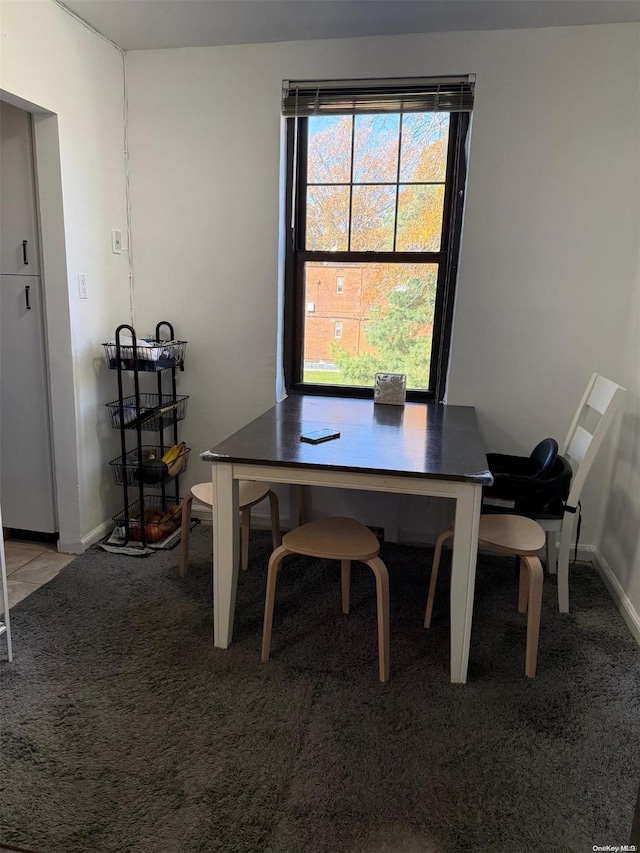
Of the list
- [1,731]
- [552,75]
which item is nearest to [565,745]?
[1,731]

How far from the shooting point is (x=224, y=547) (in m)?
1.92

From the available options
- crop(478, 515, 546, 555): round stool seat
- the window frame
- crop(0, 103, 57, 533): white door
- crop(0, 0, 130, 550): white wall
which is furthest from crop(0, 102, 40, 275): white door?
crop(478, 515, 546, 555): round stool seat

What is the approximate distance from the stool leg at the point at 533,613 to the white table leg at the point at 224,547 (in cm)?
101

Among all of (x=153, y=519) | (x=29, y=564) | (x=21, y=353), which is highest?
(x=21, y=353)

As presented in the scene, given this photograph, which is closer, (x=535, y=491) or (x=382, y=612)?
(x=382, y=612)

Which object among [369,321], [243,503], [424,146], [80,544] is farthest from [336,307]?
[80,544]

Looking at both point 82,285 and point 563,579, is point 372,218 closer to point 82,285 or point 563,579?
point 82,285

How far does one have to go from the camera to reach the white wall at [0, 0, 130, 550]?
227 centimetres

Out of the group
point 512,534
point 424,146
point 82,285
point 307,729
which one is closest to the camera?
point 307,729

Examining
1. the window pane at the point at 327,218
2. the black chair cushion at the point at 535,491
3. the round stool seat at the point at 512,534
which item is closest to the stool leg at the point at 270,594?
the round stool seat at the point at 512,534

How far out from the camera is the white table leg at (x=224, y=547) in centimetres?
187

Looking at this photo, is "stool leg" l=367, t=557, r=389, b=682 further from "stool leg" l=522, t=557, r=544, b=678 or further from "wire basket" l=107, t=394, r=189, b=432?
"wire basket" l=107, t=394, r=189, b=432

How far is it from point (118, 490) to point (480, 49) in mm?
2792

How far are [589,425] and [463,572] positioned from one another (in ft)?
4.09
